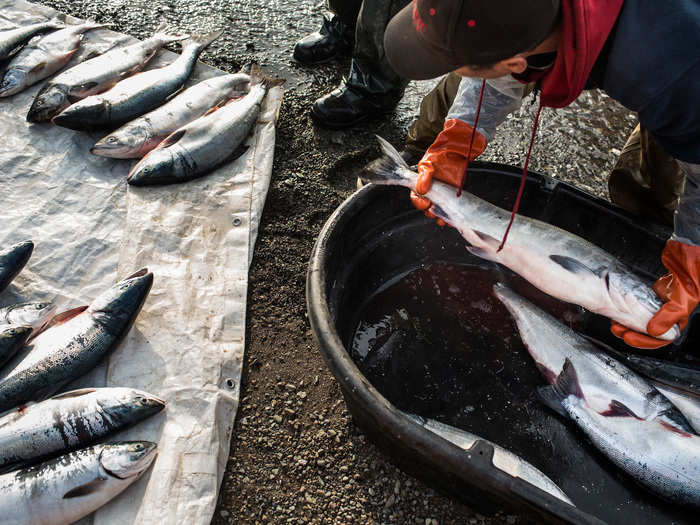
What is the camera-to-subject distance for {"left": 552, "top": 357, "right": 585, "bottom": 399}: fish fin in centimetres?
286

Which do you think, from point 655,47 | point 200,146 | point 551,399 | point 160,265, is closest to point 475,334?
point 551,399

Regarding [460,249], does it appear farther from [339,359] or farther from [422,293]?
[339,359]

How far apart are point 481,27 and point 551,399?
7.06ft

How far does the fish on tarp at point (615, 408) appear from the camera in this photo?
2.58 metres

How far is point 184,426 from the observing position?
2695 millimetres

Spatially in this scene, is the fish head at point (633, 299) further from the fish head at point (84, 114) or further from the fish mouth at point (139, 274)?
the fish head at point (84, 114)

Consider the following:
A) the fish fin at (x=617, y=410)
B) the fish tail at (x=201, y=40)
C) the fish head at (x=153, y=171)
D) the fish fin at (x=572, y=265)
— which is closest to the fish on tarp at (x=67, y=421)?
the fish head at (x=153, y=171)

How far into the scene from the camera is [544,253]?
279 cm

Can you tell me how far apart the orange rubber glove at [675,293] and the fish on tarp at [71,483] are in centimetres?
260

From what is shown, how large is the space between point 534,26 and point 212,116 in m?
2.96

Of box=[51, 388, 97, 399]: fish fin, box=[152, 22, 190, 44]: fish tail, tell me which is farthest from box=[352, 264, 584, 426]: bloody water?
box=[152, 22, 190, 44]: fish tail

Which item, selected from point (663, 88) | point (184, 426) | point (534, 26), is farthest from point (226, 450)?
point (663, 88)

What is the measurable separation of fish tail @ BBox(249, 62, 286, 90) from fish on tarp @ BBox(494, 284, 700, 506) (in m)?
2.93

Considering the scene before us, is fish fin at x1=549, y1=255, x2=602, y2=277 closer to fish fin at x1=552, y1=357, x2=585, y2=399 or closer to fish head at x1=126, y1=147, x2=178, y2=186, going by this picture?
fish fin at x1=552, y1=357, x2=585, y2=399
